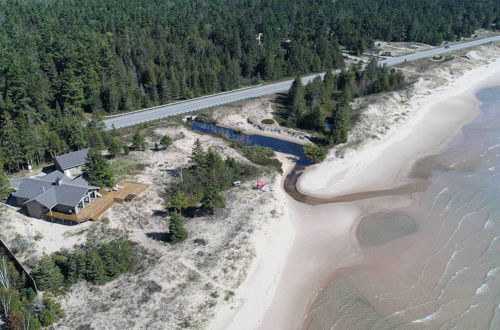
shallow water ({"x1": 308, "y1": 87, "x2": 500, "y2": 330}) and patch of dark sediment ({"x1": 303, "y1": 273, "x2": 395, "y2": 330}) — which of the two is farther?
shallow water ({"x1": 308, "y1": 87, "x2": 500, "y2": 330})

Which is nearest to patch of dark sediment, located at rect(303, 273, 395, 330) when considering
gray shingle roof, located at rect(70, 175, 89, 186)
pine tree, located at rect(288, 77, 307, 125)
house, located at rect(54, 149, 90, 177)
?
gray shingle roof, located at rect(70, 175, 89, 186)

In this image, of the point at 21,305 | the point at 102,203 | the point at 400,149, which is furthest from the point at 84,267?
the point at 400,149

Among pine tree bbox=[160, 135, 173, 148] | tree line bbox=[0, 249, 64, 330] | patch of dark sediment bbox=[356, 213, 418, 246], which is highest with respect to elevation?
pine tree bbox=[160, 135, 173, 148]

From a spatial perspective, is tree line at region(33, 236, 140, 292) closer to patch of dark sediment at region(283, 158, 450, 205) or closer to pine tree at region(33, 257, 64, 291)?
pine tree at region(33, 257, 64, 291)

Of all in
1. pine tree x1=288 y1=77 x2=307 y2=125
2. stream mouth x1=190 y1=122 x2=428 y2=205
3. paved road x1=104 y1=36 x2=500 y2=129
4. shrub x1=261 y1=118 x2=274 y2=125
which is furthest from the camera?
shrub x1=261 y1=118 x2=274 y2=125

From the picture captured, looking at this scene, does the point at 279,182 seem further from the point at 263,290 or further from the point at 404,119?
the point at 404,119

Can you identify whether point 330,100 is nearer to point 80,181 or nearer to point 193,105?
point 193,105

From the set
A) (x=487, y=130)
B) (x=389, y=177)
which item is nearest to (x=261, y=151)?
(x=389, y=177)
